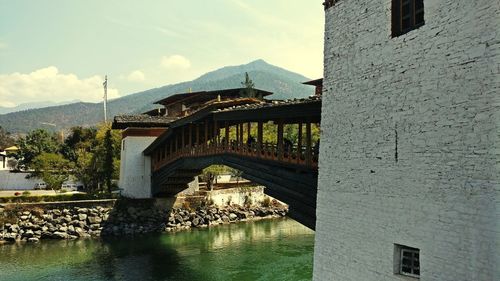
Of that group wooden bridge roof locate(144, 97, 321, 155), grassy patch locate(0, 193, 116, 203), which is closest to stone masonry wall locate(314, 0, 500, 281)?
wooden bridge roof locate(144, 97, 321, 155)

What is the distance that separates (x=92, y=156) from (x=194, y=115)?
22801 millimetres

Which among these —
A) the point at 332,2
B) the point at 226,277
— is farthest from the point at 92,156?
the point at 332,2

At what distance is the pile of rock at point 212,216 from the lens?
36.4 m

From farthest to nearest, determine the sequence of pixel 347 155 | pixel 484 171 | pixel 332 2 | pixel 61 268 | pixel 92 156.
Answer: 1. pixel 92 156
2. pixel 61 268
3. pixel 332 2
4. pixel 347 155
5. pixel 484 171

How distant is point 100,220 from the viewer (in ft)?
112

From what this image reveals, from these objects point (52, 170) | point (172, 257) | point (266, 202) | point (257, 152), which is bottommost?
point (172, 257)

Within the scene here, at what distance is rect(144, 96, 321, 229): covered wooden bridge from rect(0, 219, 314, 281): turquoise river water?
4.87m

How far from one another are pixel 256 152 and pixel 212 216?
18.4m

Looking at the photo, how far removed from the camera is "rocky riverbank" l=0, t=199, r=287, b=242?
1229 inches

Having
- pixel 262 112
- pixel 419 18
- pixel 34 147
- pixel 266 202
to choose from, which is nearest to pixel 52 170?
pixel 266 202

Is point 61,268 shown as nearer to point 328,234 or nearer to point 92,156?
point 328,234

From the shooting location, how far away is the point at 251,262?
83.7 ft

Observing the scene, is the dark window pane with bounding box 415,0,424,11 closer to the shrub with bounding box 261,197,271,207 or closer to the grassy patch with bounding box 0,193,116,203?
the grassy patch with bounding box 0,193,116,203

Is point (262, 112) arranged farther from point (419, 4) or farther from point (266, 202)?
point (266, 202)
